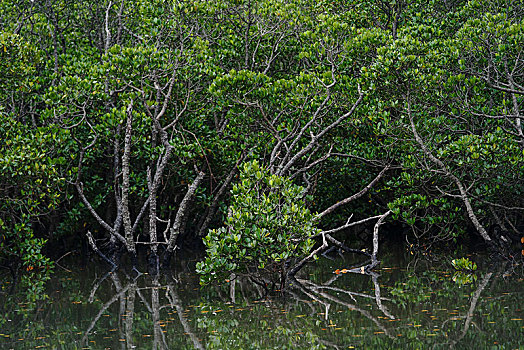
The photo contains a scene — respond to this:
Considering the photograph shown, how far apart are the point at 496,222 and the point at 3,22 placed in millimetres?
14185

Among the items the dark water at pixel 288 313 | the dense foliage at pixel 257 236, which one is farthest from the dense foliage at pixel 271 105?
the dense foliage at pixel 257 236

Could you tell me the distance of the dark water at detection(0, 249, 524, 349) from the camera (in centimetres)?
798

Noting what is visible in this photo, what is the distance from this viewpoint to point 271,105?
14750 millimetres

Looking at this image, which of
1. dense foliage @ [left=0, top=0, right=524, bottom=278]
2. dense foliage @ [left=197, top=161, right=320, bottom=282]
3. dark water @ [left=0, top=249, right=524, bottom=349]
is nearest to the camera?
dark water @ [left=0, top=249, right=524, bottom=349]

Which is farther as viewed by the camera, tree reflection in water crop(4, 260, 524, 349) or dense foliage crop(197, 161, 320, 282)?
dense foliage crop(197, 161, 320, 282)

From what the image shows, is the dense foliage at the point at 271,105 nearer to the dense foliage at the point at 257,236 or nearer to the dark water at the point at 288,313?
the dark water at the point at 288,313

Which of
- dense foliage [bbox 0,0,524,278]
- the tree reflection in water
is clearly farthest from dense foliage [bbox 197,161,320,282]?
dense foliage [bbox 0,0,524,278]

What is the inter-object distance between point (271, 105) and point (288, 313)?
6.20 metres

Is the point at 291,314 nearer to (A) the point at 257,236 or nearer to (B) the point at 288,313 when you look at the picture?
(B) the point at 288,313

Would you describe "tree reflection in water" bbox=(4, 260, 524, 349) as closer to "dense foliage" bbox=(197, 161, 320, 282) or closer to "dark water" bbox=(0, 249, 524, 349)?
"dark water" bbox=(0, 249, 524, 349)

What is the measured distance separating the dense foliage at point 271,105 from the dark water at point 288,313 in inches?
84.0

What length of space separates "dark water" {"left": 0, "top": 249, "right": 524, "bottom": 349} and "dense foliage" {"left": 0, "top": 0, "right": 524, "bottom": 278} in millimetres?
2133

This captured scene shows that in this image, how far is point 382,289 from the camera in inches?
465

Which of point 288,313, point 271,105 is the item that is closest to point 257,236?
point 288,313
